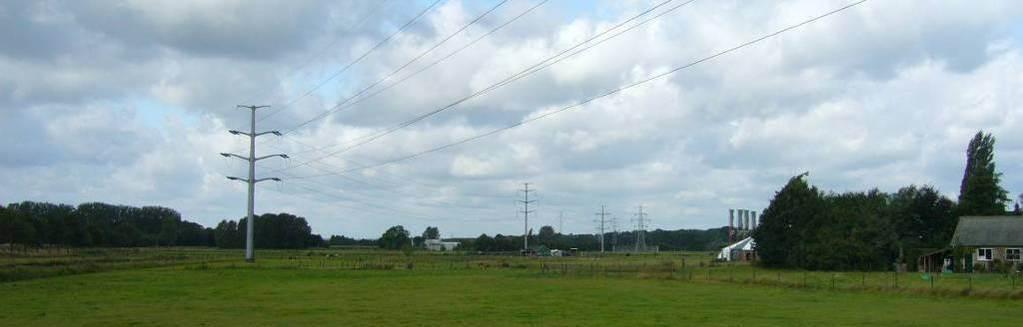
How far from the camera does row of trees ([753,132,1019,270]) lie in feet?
298

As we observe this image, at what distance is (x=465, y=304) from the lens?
4141cm

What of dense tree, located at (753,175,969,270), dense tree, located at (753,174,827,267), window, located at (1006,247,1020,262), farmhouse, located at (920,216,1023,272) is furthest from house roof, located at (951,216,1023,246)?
dense tree, located at (753,174,827,267)

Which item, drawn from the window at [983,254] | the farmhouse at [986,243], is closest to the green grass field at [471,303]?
the farmhouse at [986,243]

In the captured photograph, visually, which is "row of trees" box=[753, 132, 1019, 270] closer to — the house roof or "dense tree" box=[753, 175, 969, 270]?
"dense tree" box=[753, 175, 969, 270]

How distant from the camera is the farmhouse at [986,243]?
265 ft

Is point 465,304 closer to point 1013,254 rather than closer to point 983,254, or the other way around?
point 983,254

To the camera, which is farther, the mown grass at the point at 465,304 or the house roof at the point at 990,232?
the house roof at the point at 990,232

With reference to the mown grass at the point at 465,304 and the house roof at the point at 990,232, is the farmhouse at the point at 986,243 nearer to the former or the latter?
the house roof at the point at 990,232

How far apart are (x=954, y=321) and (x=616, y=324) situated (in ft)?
40.3

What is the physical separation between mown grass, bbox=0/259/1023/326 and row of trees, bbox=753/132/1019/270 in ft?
111

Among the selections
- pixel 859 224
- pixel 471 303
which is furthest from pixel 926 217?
pixel 471 303

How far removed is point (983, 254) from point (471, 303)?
58964 mm

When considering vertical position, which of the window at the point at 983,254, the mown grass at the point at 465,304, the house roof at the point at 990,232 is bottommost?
the mown grass at the point at 465,304

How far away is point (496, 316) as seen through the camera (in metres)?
34.7
